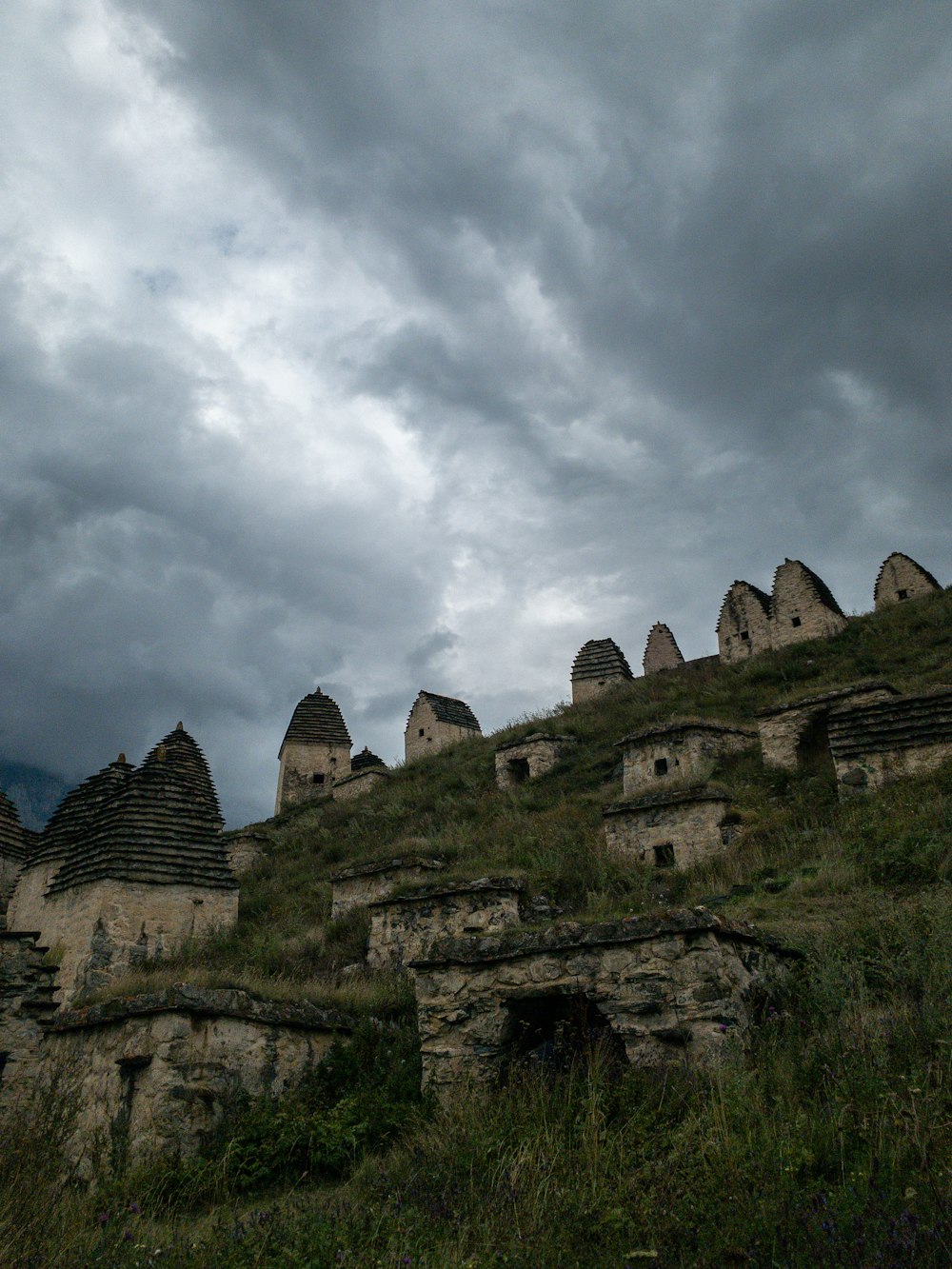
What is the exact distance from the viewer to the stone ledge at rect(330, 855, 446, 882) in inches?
678

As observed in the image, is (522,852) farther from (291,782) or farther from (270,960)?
(291,782)

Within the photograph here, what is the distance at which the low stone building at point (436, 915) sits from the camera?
46.6 ft

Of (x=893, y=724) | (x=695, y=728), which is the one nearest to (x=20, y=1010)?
(x=893, y=724)

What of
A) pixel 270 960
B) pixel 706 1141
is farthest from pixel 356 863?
pixel 706 1141

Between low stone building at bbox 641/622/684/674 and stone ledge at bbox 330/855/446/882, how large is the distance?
26473mm

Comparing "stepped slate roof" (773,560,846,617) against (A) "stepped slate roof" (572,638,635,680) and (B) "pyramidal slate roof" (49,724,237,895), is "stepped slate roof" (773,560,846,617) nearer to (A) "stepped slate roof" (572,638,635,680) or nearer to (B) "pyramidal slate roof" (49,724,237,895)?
(A) "stepped slate roof" (572,638,635,680)

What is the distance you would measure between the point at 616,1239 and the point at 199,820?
1489 centimetres

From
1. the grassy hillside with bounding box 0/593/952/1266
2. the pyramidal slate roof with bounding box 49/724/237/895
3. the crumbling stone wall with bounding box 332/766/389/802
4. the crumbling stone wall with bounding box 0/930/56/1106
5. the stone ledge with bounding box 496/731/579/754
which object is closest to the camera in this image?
the grassy hillside with bounding box 0/593/952/1266

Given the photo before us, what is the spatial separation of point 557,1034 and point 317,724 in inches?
1546

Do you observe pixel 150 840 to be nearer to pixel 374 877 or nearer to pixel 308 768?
pixel 374 877

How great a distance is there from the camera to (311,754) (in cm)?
4447

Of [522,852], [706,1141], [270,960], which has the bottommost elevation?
[706,1141]

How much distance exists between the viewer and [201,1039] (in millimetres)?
8828

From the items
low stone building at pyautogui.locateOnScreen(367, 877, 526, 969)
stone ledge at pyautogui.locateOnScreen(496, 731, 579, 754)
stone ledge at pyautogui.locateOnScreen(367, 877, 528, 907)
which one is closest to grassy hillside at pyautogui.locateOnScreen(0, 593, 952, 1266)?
low stone building at pyautogui.locateOnScreen(367, 877, 526, 969)
